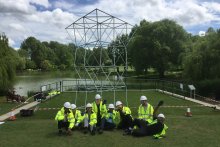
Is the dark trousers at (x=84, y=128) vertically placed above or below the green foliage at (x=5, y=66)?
below

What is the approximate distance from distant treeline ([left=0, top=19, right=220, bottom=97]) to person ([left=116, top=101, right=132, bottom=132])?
17.4ft

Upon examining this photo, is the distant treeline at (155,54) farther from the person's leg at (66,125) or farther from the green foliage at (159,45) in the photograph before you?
the person's leg at (66,125)

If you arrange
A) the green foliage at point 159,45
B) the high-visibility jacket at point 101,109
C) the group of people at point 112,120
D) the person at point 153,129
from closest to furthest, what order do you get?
the person at point 153,129
the group of people at point 112,120
the high-visibility jacket at point 101,109
the green foliage at point 159,45

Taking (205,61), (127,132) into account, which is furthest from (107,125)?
(205,61)

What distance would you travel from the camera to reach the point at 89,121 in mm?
11664

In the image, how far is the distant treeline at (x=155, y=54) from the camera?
29516 millimetres

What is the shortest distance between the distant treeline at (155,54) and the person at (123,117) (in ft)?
17.4

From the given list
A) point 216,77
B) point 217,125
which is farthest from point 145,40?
point 217,125

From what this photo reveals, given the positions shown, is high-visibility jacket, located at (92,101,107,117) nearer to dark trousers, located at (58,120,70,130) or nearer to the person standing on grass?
the person standing on grass

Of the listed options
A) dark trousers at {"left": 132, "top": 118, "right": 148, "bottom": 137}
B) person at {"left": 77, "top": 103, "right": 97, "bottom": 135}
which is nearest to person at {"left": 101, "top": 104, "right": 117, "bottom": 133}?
person at {"left": 77, "top": 103, "right": 97, "bottom": 135}

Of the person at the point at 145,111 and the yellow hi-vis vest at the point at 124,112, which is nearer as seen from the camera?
the person at the point at 145,111

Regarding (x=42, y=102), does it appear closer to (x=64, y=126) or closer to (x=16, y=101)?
(x=16, y=101)

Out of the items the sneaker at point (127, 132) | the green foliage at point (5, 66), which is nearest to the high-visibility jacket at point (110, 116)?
the sneaker at point (127, 132)

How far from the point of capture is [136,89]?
115 feet
